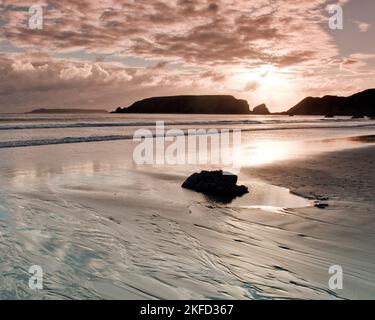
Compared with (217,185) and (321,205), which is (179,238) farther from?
(321,205)

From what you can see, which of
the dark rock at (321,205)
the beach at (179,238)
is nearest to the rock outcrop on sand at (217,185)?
the beach at (179,238)

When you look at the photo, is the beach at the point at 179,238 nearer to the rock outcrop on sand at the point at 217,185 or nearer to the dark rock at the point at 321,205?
the dark rock at the point at 321,205

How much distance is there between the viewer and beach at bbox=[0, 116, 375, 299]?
4.55m

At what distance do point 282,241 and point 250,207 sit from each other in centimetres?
240

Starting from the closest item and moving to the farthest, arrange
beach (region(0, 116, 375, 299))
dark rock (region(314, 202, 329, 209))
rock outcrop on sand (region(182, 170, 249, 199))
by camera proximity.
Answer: beach (region(0, 116, 375, 299)), dark rock (region(314, 202, 329, 209)), rock outcrop on sand (region(182, 170, 249, 199))

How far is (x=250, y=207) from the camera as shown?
8.68 meters

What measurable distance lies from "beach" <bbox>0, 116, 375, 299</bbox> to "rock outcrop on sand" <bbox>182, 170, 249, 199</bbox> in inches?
14.6

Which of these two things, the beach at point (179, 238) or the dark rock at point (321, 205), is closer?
the beach at point (179, 238)

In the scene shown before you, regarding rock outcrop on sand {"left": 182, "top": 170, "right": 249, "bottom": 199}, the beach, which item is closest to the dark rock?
the beach

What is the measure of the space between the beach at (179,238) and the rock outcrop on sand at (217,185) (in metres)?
0.37

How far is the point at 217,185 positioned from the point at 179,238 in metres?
3.86

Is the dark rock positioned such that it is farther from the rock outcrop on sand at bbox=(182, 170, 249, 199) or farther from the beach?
the rock outcrop on sand at bbox=(182, 170, 249, 199)

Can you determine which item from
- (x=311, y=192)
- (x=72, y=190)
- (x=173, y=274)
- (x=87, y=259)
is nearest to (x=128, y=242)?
(x=87, y=259)

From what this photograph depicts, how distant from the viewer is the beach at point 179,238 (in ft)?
14.9
